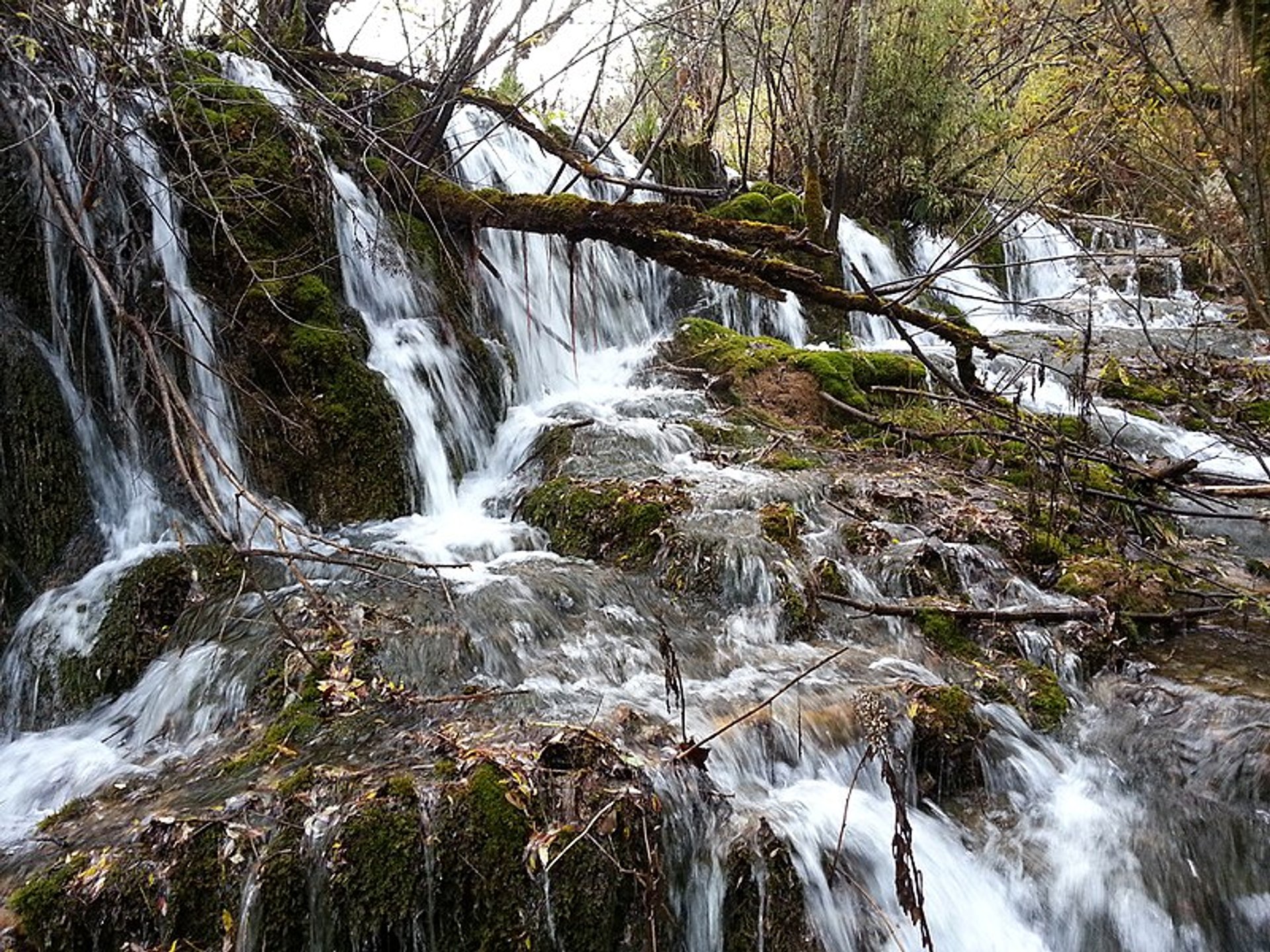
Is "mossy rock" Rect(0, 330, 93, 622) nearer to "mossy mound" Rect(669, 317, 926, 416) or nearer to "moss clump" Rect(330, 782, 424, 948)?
"moss clump" Rect(330, 782, 424, 948)

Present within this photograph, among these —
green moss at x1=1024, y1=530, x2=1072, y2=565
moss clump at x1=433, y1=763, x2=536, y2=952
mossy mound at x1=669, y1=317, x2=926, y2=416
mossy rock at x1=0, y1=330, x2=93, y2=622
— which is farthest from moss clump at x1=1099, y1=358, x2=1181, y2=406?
mossy rock at x1=0, y1=330, x2=93, y2=622

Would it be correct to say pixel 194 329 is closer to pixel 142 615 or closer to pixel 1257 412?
pixel 142 615

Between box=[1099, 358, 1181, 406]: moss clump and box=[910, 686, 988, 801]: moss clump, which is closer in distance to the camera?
box=[910, 686, 988, 801]: moss clump

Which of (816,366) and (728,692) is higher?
(816,366)

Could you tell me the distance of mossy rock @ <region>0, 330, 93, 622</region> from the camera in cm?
425

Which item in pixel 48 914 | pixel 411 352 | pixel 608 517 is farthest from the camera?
pixel 411 352

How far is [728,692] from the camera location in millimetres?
4055

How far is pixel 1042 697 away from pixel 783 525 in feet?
6.01

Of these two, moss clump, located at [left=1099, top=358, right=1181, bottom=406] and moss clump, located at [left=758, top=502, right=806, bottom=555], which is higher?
moss clump, located at [left=1099, top=358, right=1181, bottom=406]

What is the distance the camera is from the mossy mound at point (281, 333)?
5406 mm

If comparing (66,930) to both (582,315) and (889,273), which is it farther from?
(889,273)

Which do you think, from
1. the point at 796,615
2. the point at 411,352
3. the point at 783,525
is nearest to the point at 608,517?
the point at 783,525

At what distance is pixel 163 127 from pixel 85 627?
136 inches

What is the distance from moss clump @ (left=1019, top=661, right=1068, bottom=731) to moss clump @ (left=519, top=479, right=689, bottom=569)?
2.22 meters
